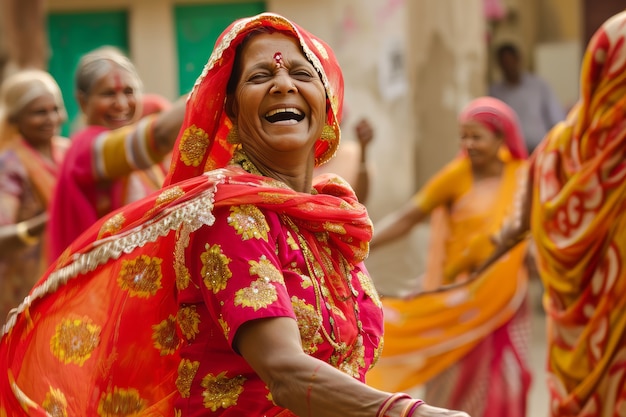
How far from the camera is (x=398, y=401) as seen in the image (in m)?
3.02

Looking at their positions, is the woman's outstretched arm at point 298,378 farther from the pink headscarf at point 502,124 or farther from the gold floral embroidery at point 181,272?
the pink headscarf at point 502,124

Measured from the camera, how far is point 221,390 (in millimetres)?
3404

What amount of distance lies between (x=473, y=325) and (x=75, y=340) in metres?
4.76

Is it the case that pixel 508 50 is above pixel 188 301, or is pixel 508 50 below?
above

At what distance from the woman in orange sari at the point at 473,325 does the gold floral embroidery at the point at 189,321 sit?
4.72 meters

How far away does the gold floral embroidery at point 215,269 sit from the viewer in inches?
129

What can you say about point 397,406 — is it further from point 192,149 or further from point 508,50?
point 508,50

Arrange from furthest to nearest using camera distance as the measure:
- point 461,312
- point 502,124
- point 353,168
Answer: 1. point 502,124
2. point 353,168
3. point 461,312

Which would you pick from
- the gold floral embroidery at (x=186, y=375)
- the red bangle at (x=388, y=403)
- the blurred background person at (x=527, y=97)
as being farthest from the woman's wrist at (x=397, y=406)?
the blurred background person at (x=527, y=97)

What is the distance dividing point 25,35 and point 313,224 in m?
8.76

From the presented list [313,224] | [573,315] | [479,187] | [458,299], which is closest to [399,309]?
[458,299]

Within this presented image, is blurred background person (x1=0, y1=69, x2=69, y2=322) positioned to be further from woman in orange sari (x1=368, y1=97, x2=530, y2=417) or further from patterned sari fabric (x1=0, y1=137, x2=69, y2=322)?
woman in orange sari (x1=368, y1=97, x2=530, y2=417)

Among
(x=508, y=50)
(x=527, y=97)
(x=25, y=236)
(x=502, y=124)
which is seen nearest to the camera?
(x=25, y=236)

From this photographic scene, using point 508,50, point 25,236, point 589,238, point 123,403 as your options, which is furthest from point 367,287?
point 508,50
